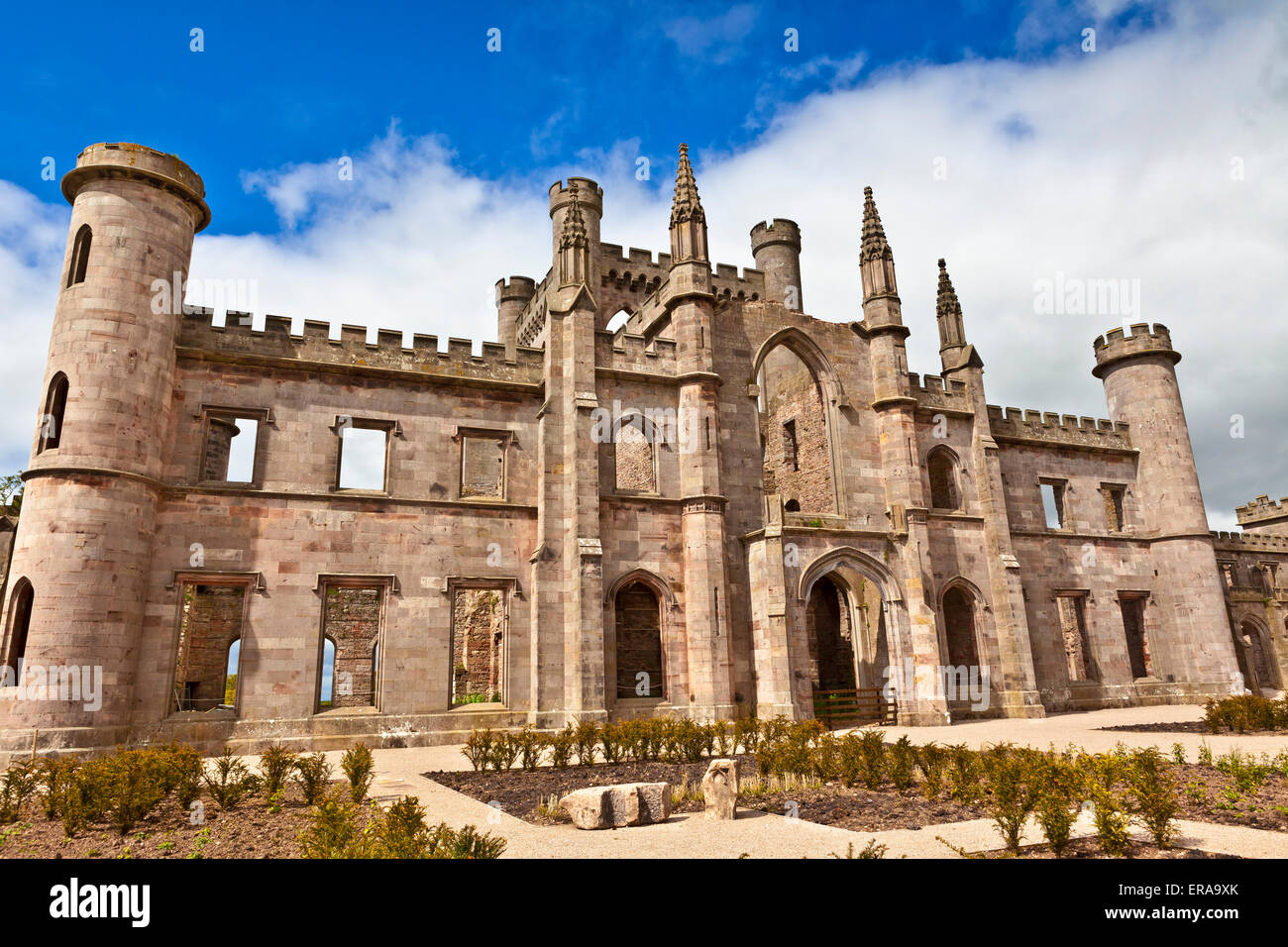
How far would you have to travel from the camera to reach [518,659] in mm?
19641

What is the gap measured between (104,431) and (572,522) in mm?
10480

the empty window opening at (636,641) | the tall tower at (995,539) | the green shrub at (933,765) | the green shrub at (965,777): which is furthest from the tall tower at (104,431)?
the tall tower at (995,539)

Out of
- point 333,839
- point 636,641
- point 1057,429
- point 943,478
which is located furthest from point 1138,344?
point 333,839

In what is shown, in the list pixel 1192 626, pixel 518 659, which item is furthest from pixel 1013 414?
pixel 518 659

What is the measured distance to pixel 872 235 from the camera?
2578 centimetres

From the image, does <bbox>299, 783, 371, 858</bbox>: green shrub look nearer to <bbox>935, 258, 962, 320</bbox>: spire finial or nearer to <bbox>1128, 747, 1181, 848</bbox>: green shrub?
<bbox>1128, 747, 1181, 848</bbox>: green shrub

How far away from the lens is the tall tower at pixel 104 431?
51.4ft

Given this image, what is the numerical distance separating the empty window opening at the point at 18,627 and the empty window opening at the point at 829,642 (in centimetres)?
2066

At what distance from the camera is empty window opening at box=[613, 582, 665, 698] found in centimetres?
2567

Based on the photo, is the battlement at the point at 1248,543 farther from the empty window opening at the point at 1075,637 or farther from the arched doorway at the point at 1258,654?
the empty window opening at the point at 1075,637

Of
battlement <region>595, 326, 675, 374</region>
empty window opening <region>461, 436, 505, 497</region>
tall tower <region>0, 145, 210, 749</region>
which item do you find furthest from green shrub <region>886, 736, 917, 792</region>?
empty window opening <region>461, 436, 505, 497</region>

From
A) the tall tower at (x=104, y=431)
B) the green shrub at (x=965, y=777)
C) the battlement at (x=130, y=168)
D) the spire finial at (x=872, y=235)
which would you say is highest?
the spire finial at (x=872, y=235)

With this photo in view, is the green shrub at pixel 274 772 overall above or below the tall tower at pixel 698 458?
below
